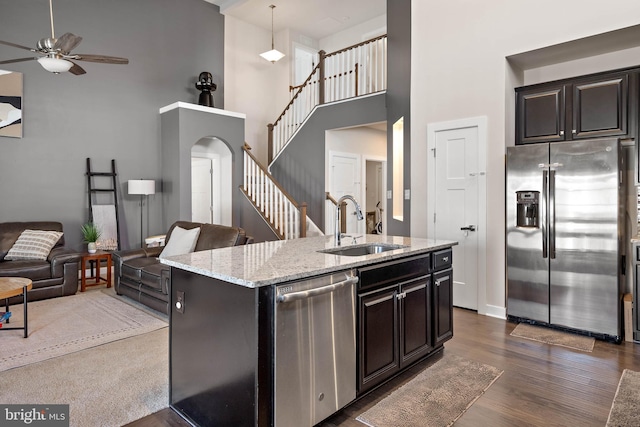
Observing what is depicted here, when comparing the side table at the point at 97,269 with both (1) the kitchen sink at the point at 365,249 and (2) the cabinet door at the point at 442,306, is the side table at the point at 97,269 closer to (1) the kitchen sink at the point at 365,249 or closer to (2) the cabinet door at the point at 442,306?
(1) the kitchen sink at the point at 365,249

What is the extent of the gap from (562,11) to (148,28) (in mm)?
6347

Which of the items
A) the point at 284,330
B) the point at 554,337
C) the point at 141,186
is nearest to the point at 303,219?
the point at 141,186

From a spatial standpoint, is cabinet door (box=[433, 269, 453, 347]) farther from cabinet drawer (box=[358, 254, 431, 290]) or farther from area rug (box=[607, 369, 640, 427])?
area rug (box=[607, 369, 640, 427])

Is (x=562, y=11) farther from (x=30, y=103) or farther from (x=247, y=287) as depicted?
(x=30, y=103)

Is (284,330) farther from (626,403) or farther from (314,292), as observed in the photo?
(626,403)

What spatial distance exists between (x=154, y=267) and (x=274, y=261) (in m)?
2.61

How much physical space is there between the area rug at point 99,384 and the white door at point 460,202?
323 cm

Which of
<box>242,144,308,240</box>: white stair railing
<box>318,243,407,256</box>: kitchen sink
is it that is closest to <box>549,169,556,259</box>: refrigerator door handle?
<box>318,243,407,256</box>: kitchen sink

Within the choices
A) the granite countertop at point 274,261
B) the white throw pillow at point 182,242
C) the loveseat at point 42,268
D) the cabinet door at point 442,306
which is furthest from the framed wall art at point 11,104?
the cabinet door at point 442,306

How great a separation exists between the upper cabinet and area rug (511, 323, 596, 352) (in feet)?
6.30

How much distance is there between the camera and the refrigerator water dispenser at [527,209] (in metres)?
3.90

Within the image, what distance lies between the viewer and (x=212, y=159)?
303 inches

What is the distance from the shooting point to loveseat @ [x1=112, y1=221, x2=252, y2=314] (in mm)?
4070

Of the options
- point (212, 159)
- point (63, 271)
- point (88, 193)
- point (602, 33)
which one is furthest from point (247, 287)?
point (212, 159)
